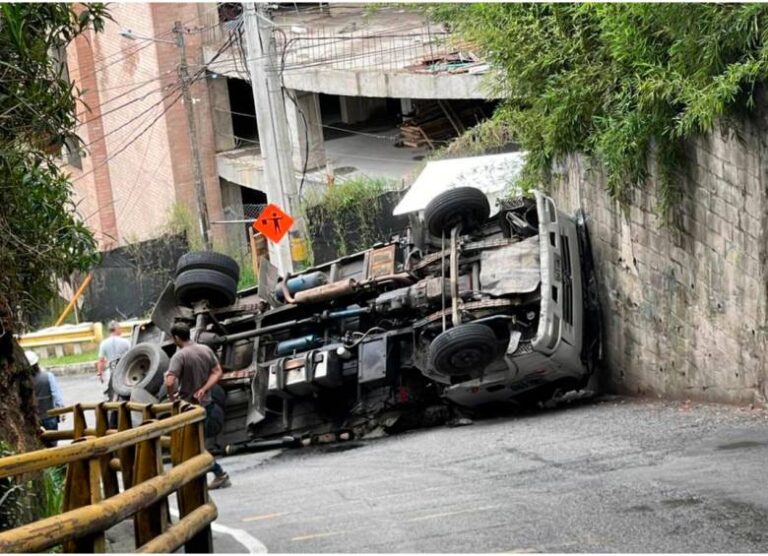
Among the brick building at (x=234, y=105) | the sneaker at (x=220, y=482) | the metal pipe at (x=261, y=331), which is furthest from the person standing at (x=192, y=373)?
the brick building at (x=234, y=105)

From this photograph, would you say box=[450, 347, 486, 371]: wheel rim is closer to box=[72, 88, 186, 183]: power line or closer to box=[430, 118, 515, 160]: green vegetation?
box=[430, 118, 515, 160]: green vegetation

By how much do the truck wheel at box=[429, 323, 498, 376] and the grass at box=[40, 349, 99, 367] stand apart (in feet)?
47.7

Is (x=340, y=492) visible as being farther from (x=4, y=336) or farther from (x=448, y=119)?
(x=448, y=119)

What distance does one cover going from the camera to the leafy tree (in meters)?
9.74

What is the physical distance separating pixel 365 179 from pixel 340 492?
1789 centimetres

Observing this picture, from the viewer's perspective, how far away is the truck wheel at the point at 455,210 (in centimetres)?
1647

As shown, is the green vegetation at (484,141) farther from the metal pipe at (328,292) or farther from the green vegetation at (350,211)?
the metal pipe at (328,292)

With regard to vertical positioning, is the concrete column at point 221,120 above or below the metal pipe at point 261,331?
below

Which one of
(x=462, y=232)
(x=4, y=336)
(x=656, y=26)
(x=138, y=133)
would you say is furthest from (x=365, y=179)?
(x=4, y=336)

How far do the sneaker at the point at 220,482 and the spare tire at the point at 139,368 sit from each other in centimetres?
324

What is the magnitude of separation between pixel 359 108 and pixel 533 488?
2573cm

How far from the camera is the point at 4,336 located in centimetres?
929

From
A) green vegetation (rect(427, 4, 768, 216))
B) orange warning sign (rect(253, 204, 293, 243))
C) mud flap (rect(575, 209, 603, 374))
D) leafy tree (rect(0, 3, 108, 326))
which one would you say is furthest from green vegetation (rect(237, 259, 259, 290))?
leafy tree (rect(0, 3, 108, 326))

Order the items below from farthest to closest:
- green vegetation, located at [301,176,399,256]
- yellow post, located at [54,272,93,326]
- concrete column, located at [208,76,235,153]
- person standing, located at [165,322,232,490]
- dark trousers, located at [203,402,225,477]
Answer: concrete column, located at [208,76,235,153], yellow post, located at [54,272,93,326], green vegetation, located at [301,176,399,256], dark trousers, located at [203,402,225,477], person standing, located at [165,322,232,490]
